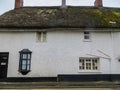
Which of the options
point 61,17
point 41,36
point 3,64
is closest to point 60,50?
point 41,36

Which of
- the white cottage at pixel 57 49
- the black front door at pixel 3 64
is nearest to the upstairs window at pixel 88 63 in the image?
the white cottage at pixel 57 49

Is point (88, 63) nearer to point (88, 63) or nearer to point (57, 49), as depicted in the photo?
point (88, 63)

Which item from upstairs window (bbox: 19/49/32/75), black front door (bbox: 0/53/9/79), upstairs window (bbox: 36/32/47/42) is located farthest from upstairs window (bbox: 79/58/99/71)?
black front door (bbox: 0/53/9/79)

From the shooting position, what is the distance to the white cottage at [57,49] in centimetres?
2458

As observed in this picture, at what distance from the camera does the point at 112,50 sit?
24969 mm

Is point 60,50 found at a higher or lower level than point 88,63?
higher

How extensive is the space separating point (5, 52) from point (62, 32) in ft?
20.3

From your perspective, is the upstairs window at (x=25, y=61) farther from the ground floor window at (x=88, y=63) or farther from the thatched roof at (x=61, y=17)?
the ground floor window at (x=88, y=63)

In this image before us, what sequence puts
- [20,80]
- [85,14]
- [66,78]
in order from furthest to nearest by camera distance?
1. [85,14]
2. [20,80]
3. [66,78]

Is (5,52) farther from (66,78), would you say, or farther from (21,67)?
(66,78)

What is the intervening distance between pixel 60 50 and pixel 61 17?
422 cm

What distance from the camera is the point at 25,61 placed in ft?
81.1

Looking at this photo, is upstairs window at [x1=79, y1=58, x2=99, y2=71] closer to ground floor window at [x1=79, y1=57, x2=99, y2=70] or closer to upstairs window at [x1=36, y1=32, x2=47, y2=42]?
ground floor window at [x1=79, y1=57, x2=99, y2=70]

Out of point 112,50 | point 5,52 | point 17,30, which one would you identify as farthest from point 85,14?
point 5,52
